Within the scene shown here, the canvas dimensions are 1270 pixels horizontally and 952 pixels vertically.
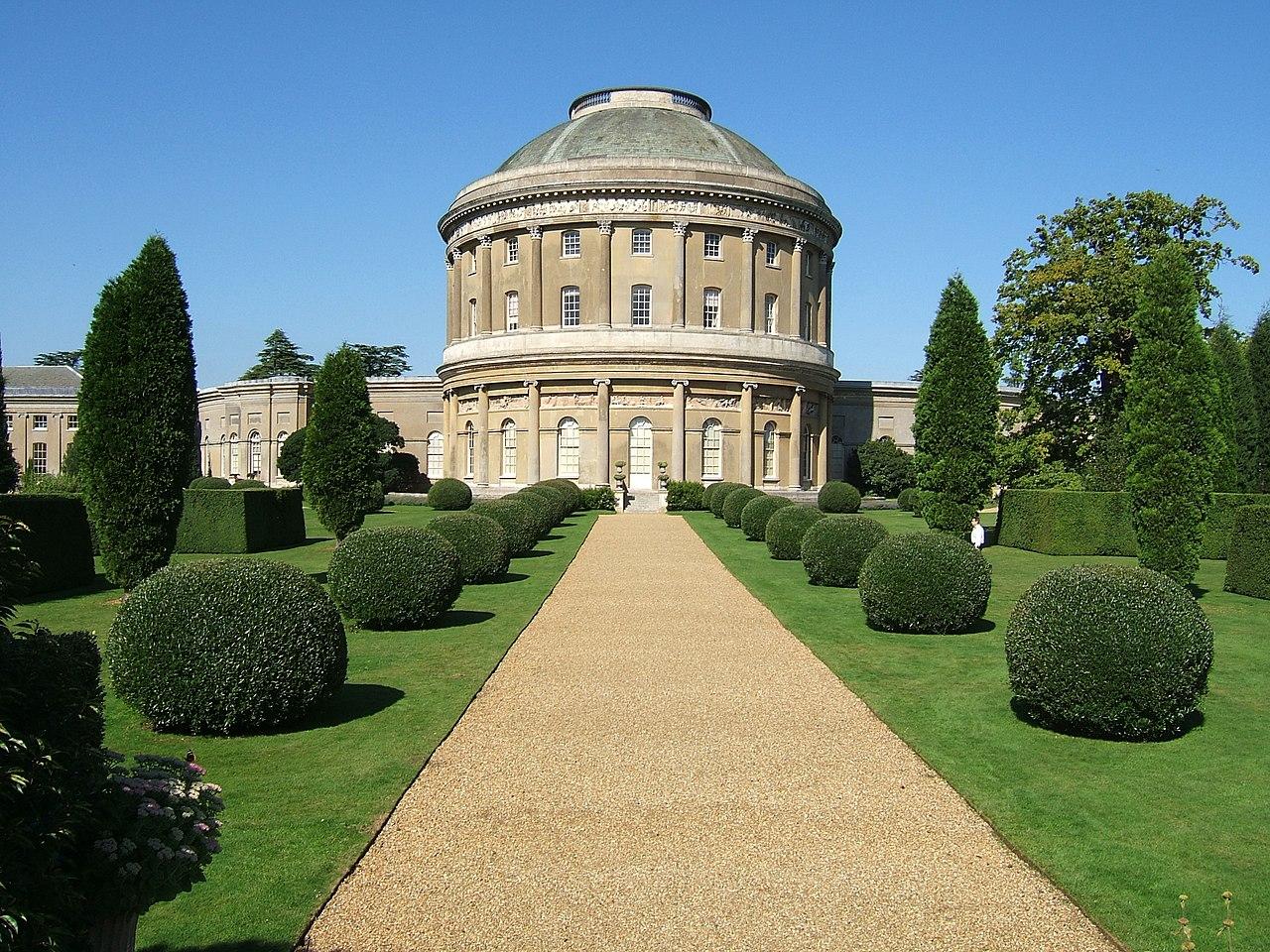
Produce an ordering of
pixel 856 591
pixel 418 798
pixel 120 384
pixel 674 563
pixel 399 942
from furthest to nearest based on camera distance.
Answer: pixel 674 563 → pixel 856 591 → pixel 120 384 → pixel 418 798 → pixel 399 942

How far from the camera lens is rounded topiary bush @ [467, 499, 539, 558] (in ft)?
80.0

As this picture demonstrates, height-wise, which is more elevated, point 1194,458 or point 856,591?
point 1194,458

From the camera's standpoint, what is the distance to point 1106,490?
2939 cm

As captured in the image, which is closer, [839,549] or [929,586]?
[929,586]

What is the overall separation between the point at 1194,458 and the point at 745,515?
1424 cm

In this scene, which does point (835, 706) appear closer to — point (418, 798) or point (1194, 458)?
point (418, 798)

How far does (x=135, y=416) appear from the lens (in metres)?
17.3

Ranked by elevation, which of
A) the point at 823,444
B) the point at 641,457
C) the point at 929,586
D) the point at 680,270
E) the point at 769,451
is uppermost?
the point at 680,270

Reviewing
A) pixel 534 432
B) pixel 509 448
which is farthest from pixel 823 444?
pixel 509 448

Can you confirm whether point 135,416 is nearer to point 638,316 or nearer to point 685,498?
point 685,498

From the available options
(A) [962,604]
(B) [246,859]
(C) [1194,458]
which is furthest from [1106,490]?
(B) [246,859]

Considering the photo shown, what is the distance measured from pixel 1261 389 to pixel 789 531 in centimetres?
2016

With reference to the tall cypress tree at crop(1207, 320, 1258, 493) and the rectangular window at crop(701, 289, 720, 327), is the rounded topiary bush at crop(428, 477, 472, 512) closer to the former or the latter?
the rectangular window at crop(701, 289, 720, 327)

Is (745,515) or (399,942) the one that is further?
(745,515)
